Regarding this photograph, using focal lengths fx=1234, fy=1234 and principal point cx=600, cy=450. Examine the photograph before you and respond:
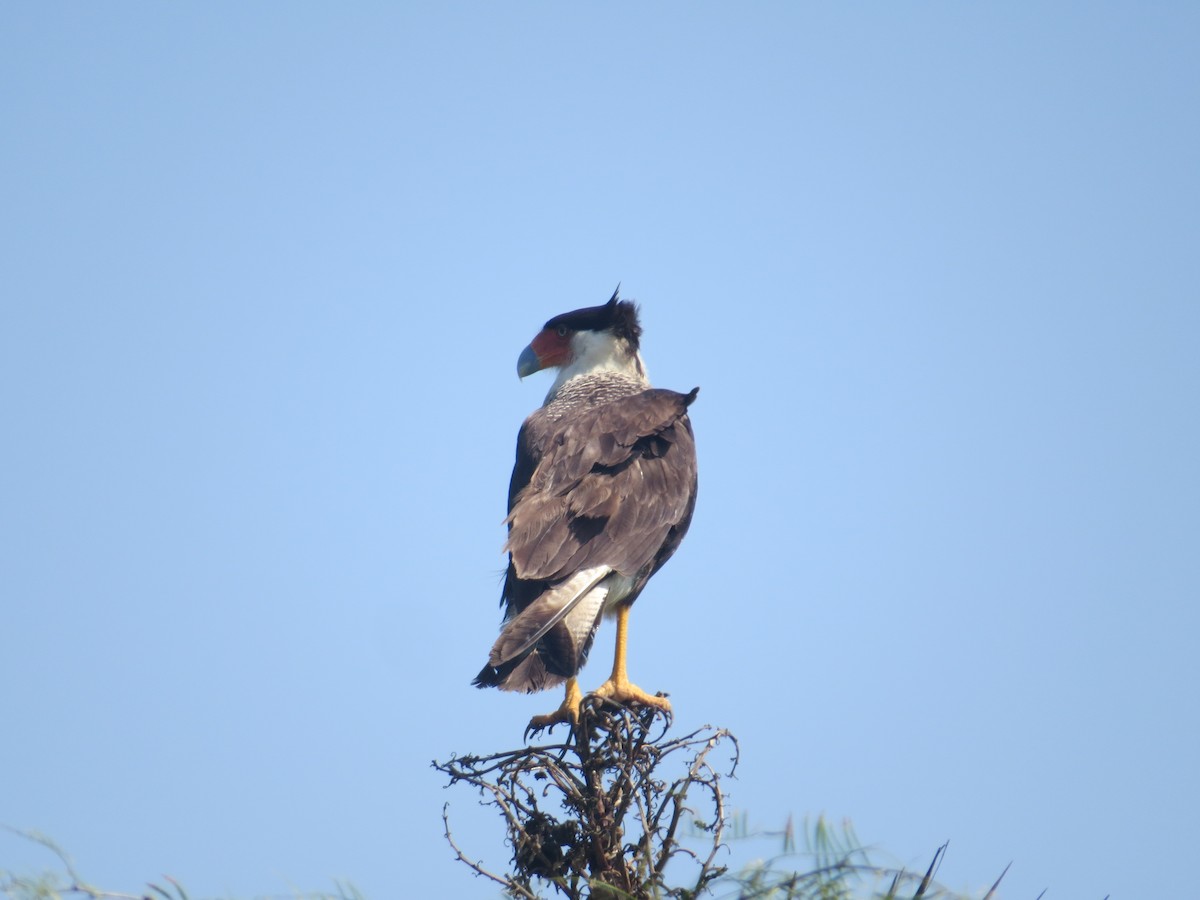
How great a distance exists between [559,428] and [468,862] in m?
2.77

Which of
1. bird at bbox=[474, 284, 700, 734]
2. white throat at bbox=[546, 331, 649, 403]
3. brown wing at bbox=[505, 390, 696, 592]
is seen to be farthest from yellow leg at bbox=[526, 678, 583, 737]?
white throat at bbox=[546, 331, 649, 403]

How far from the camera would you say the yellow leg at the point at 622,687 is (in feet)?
16.8

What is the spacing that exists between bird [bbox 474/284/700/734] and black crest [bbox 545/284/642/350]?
22.8 inches

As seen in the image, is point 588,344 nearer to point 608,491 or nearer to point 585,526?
point 608,491

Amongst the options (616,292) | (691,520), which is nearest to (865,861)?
(691,520)

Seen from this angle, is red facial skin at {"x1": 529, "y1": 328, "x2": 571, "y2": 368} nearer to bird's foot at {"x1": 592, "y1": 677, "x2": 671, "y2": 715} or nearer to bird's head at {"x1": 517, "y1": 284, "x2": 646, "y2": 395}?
bird's head at {"x1": 517, "y1": 284, "x2": 646, "y2": 395}

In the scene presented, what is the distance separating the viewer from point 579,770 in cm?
363

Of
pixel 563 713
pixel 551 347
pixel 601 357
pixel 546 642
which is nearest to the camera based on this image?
pixel 546 642

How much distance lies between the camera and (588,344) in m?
7.27

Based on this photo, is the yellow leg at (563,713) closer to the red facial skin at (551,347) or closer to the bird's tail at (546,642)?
Answer: the bird's tail at (546,642)

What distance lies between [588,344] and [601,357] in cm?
11

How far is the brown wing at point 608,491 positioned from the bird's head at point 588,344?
1.15 meters

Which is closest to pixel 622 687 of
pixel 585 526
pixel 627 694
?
pixel 627 694

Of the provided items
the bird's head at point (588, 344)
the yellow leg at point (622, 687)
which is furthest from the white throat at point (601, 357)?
the yellow leg at point (622, 687)
